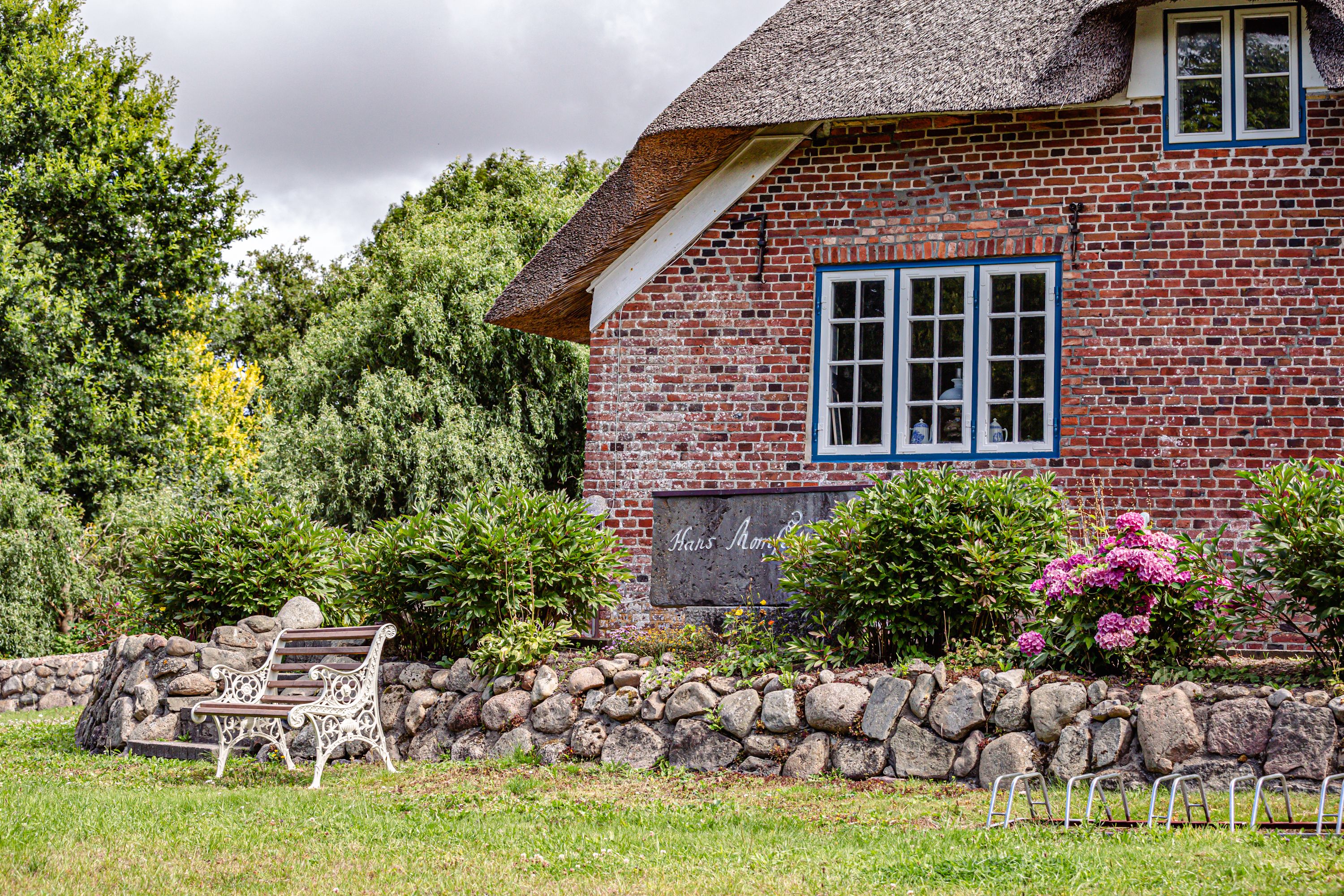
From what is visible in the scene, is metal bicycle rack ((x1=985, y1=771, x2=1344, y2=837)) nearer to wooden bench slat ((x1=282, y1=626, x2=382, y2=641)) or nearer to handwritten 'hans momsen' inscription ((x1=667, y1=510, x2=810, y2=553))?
handwritten 'hans momsen' inscription ((x1=667, y1=510, x2=810, y2=553))

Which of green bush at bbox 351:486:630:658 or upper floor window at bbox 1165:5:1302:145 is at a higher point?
upper floor window at bbox 1165:5:1302:145

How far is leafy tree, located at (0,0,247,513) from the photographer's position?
19625mm

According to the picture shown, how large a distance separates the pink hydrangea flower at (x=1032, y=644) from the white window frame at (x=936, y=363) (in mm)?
2694

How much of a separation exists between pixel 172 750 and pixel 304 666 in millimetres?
1532

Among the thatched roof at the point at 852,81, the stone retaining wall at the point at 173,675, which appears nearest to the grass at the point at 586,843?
the stone retaining wall at the point at 173,675

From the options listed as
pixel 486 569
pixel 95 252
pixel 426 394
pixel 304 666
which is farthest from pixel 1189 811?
pixel 95 252

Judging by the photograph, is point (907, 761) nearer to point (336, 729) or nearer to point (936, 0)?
point (336, 729)

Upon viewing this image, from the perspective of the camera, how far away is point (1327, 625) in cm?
668

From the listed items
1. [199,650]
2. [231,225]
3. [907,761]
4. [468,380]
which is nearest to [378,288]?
[468,380]

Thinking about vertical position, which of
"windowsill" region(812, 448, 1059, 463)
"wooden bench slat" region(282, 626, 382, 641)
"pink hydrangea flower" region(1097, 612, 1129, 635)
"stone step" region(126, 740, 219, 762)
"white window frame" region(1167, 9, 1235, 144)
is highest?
"white window frame" region(1167, 9, 1235, 144)

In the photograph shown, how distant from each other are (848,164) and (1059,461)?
2894 millimetres

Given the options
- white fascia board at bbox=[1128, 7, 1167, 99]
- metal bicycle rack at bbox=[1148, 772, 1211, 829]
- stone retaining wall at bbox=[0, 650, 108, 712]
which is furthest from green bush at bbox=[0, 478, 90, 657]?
metal bicycle rack at bbox=[1148, 772, 1211, 829]

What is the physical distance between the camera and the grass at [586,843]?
14.6 ft

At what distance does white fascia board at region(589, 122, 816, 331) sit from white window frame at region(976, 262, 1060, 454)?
6.52ft
